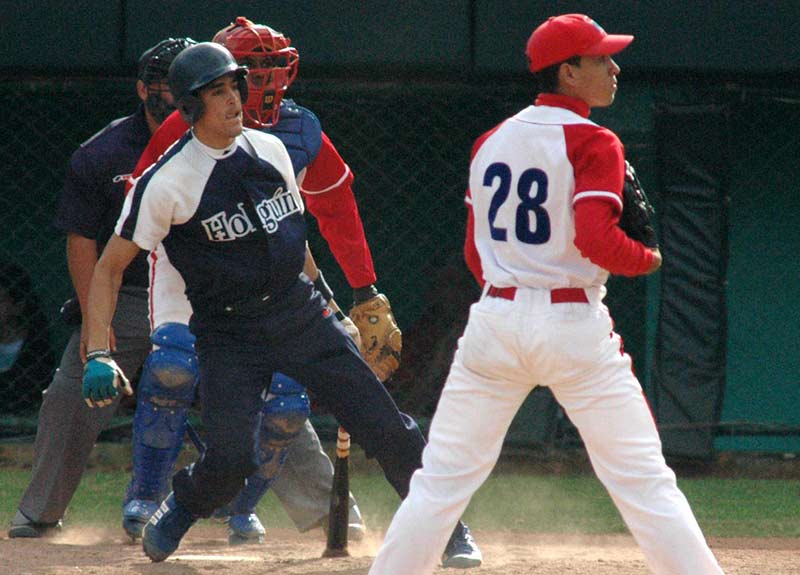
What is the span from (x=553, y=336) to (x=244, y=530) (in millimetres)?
2021

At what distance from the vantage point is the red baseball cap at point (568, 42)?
3.45m

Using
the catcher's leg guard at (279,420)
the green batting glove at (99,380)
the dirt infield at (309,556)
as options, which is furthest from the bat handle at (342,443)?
the green batting glove at (99,380)

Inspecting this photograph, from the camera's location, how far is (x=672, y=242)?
22.9 feet

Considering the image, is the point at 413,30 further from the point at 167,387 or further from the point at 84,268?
the point at 167,387

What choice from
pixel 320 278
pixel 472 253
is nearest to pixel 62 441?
pixel 320 278

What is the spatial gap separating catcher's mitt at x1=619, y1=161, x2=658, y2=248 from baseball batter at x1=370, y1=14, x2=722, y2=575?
3.6 inches

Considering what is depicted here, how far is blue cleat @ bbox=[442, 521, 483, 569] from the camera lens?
169 inches

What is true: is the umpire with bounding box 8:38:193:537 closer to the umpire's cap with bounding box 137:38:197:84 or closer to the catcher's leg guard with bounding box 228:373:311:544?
the umpire's cap with bounding box 137:38:197:84

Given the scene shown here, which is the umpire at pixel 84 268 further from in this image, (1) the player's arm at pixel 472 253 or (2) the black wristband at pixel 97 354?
(1) the player's arm at pixel 472 253

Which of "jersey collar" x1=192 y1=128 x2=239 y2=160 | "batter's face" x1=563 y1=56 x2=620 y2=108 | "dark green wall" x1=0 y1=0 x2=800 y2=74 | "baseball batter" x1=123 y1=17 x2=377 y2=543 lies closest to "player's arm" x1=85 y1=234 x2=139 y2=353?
"jersey collar" x1=192 y1=128 x2=239 y2=160

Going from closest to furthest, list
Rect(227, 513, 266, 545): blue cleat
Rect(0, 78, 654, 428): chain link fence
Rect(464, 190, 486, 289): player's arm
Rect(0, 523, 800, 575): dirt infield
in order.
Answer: Rect(464, 190, 486, 289): player's arm → Rect(0, 523, 800, 575): dirt infield → Rect(227, 513, 266, 545): blue cleat → Rect(0, 78, 654, 428): chain link fence

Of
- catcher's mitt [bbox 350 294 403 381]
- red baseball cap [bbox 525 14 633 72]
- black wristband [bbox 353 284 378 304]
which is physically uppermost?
red baseball cap [bbox 525 14 633 72]

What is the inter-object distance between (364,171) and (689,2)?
1.86m

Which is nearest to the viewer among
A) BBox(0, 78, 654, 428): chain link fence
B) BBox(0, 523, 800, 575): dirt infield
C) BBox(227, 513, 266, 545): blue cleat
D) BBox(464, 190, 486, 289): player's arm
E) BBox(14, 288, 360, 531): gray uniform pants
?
BBox(464, 190, 486, 289): player's arm
